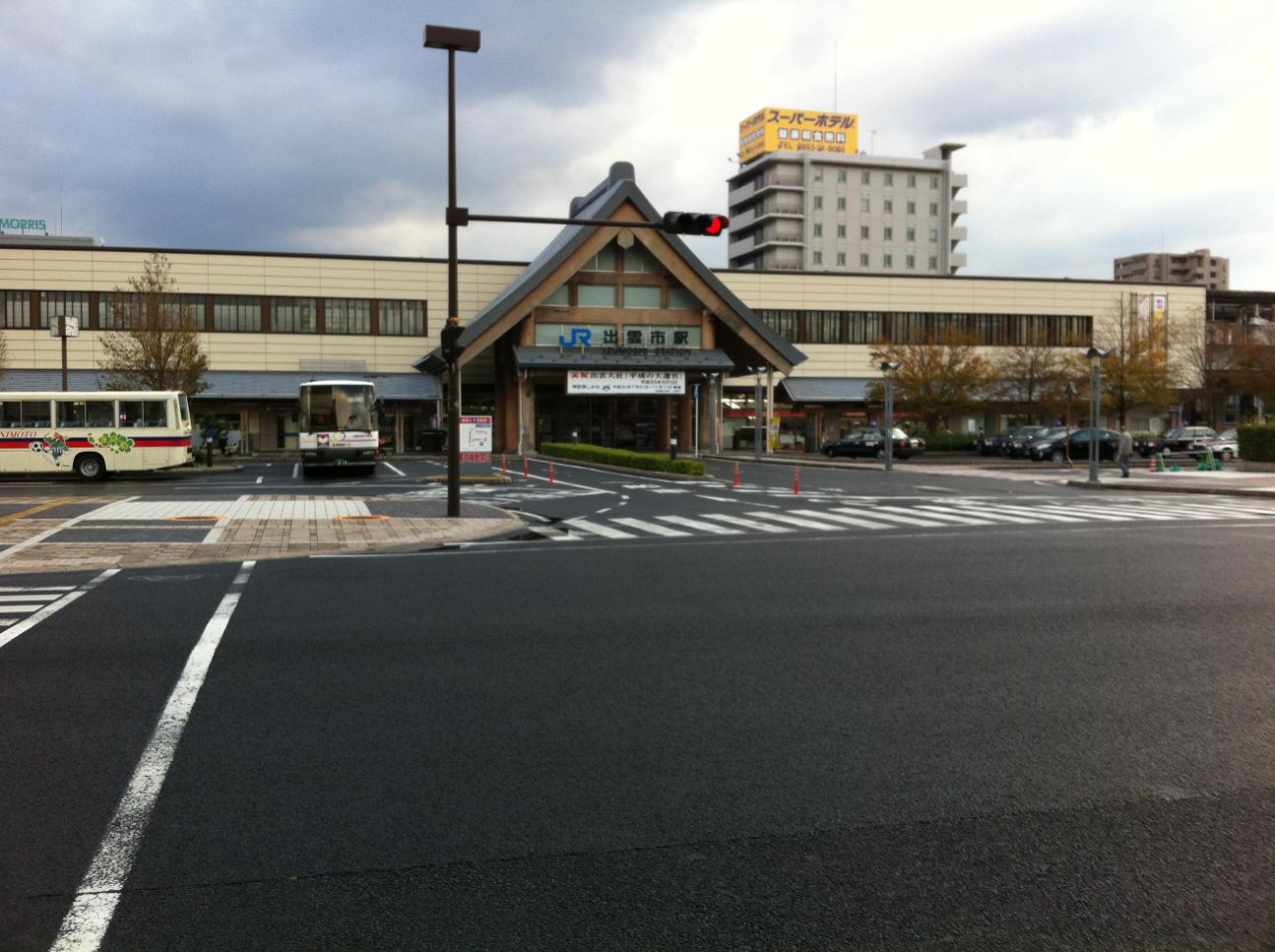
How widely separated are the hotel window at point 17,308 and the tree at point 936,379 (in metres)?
43.9

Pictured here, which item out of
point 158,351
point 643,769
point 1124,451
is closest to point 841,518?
point 643,769

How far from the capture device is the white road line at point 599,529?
1712 centimetres

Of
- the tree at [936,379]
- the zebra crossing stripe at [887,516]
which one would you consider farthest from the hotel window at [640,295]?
the zebra crossing stripe at [887,516]

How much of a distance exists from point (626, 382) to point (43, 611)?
139 feet

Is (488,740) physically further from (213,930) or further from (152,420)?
(152,420)

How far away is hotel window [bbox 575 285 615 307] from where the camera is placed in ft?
173

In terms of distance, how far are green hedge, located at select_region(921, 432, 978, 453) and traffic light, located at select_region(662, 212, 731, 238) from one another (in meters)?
40.6

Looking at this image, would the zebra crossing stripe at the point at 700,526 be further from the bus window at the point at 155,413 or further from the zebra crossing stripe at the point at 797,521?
the bus window at the point at 155,413

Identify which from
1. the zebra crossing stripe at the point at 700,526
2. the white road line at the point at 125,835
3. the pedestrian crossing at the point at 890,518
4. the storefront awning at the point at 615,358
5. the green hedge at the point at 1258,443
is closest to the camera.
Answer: the white road line at the point at 125,835

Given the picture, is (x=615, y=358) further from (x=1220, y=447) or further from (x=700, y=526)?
(x=700, y=526)

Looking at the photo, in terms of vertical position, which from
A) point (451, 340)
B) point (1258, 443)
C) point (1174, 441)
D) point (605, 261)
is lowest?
A: point (1174, 441)

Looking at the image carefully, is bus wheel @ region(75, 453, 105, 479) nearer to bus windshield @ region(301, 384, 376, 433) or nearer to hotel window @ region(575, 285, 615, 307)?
bus windshield @ region(301, 384, 376, 433)

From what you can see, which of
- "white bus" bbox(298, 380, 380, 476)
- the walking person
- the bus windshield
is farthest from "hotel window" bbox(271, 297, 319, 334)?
the walking person

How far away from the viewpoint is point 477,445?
98.9 feet
